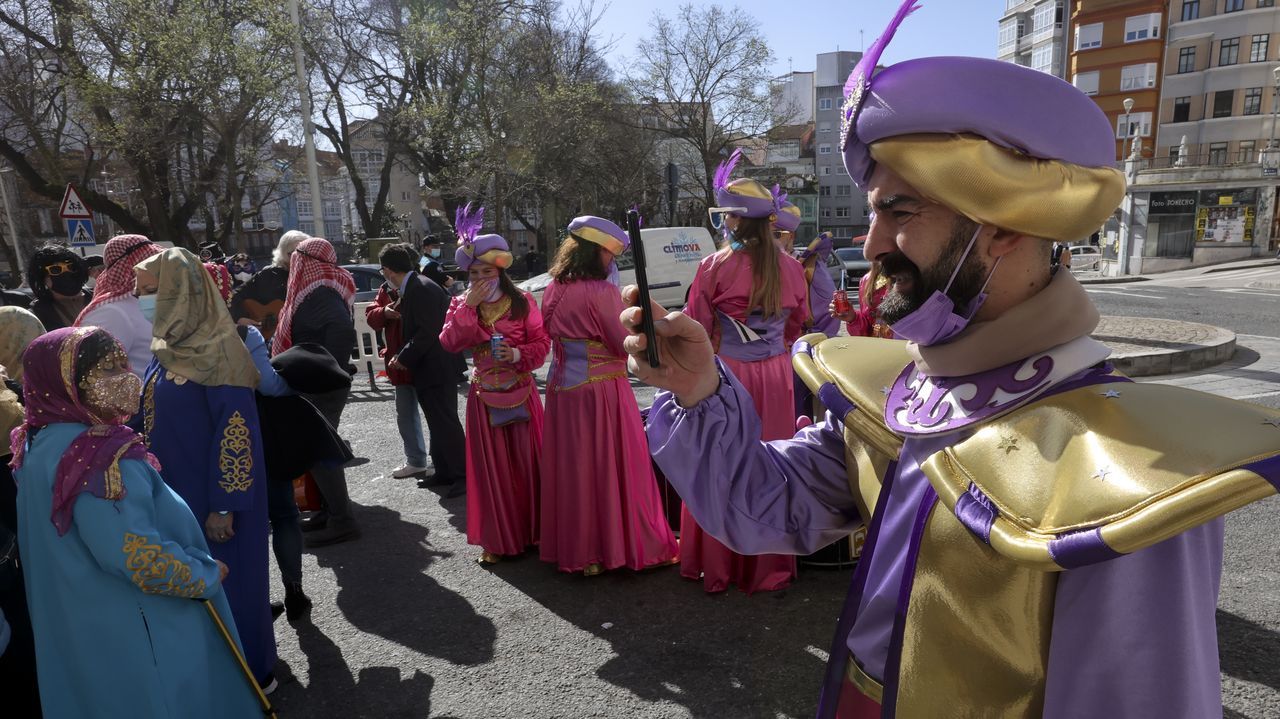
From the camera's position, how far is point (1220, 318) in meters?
14.4

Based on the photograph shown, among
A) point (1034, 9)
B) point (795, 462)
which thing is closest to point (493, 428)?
point (795, 462)

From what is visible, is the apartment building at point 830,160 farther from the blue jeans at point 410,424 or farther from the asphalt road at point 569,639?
the asphalt road at point 569,639

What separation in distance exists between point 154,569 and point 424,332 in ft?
11.9

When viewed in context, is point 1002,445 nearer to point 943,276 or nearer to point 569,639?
point 943,276

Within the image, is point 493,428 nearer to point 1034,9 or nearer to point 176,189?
point 176,189

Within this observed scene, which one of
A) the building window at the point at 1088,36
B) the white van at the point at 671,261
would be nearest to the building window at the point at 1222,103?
the building window at the point at 1088,36

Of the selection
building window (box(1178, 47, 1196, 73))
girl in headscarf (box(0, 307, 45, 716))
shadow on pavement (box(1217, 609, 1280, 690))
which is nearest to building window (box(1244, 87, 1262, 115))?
building window (box(1178, 47, 1196, 73))

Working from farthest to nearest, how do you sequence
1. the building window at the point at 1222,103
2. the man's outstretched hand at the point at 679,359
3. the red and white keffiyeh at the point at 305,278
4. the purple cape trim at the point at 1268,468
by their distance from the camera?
the building window at the point at 1222,103
the red and white keffiyeh at the point at 305,278
the man's outstretched hand at the point at 679,359
the purple cape trim at the point at 1268,468

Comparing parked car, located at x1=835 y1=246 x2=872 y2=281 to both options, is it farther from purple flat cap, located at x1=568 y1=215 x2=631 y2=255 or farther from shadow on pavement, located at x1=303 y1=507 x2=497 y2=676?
shadow on pavement, located at x1=303 y1=507 x2=497 y2=676

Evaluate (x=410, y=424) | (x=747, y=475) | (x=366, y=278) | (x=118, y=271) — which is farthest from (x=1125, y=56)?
(x=747, y=475)

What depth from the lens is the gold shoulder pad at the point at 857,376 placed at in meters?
1.40

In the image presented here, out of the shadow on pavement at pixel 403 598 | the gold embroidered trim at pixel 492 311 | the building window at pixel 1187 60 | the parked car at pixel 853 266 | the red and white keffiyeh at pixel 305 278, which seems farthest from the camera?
the building window at pixel 1187 60

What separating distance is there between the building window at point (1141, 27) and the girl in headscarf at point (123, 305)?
51.5m

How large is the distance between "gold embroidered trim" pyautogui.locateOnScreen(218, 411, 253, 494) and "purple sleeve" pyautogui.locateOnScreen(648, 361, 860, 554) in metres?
2.23
